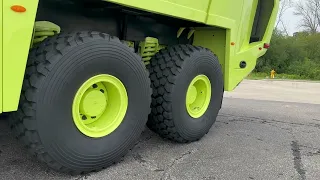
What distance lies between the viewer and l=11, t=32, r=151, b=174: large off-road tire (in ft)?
7.60

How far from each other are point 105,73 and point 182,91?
3.49 ft

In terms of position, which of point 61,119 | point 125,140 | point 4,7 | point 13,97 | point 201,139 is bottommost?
point 201,139

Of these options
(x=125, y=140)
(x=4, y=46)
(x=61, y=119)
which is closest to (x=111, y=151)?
(x=125, y=140)

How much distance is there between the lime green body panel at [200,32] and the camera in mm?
2082

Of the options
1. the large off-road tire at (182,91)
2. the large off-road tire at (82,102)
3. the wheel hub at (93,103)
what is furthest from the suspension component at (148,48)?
the wheel hub at (93,103)

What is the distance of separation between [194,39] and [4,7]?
2913 millimetres

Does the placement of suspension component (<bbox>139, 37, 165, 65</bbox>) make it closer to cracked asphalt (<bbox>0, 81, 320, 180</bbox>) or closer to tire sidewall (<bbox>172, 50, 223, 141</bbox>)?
tire sidewall (<bbox>172, 50, 223, 141</bbox>)

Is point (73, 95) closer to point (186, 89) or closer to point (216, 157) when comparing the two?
point (186, 89)

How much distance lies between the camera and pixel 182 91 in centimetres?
351

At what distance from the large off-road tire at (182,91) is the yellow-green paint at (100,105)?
613 millimetres

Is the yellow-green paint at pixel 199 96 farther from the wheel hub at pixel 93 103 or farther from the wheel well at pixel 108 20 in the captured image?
the wheel hub at pixel 93 103

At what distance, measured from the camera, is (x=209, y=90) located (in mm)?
4051

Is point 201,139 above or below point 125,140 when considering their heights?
below

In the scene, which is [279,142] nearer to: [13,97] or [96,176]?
[96,176]
